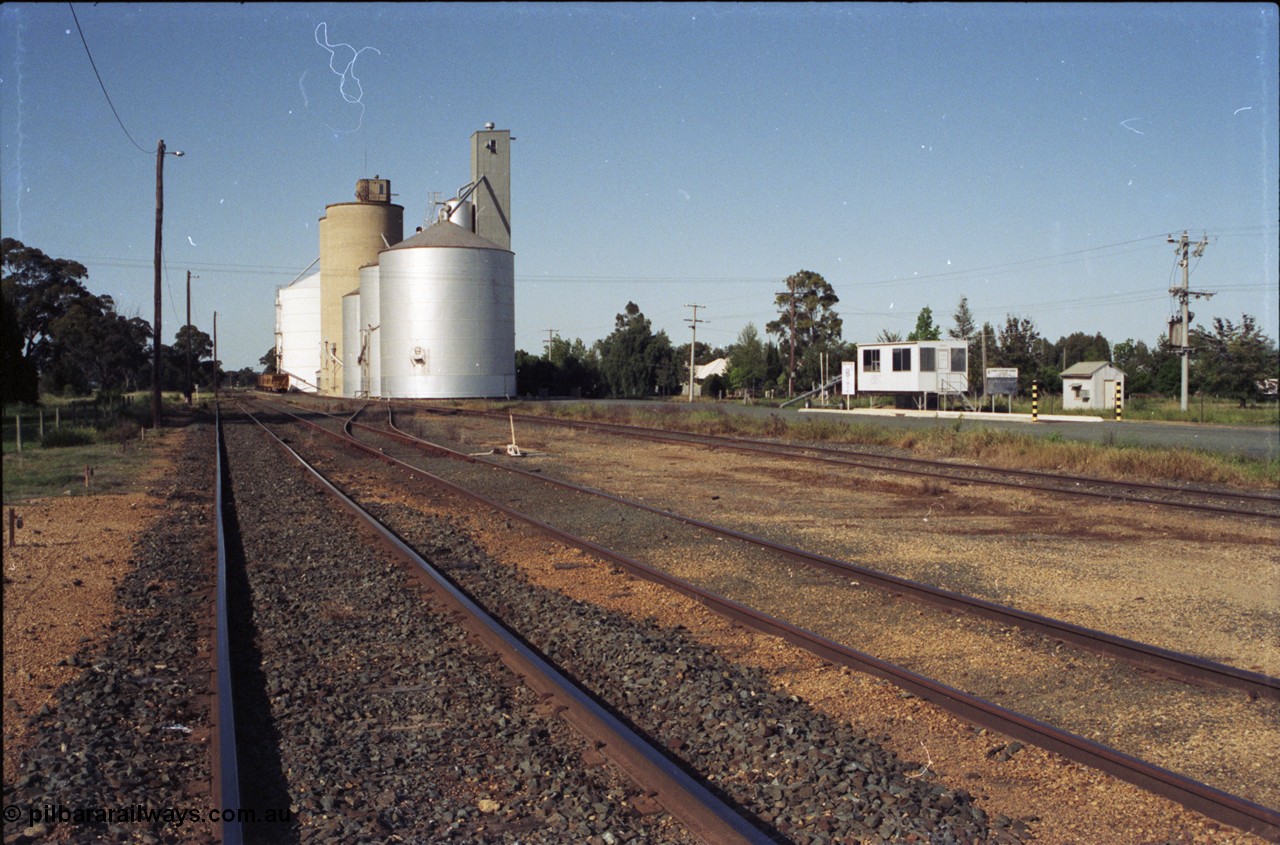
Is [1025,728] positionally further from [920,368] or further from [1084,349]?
[1084,349]

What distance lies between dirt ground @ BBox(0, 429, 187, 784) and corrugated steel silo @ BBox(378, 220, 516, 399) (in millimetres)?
45895

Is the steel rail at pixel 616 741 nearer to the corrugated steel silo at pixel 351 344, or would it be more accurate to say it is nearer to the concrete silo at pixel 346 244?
the corrugated steel silo at pixel 351 344

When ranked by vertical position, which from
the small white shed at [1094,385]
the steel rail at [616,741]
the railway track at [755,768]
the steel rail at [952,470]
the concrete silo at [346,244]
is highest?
the concrete silo at [346,244]

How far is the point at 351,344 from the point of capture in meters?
76.8

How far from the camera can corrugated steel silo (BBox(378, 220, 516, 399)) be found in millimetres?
62031

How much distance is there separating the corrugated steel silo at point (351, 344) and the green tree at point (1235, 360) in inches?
2153

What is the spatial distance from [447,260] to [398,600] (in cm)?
5615

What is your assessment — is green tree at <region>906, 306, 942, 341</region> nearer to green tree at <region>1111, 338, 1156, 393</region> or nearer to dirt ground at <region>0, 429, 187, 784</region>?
green tree at <region>1111, 338, 1156, 393</region>

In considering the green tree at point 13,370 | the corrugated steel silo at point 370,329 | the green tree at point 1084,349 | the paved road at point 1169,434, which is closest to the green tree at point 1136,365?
the green tree at point 1084,349

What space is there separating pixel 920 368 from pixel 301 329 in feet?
227

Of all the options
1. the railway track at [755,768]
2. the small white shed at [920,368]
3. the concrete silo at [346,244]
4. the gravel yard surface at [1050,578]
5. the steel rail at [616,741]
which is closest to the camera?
the steel rail at [616,741]

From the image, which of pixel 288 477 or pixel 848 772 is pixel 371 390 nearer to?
pixel 288 477

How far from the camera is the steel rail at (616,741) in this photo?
13.4 feet

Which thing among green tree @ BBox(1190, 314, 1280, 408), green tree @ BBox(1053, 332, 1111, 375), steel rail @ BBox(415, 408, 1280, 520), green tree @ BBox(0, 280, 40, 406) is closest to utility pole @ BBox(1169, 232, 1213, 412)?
green tree @ BBox(1190, 314, 1280, 408)
